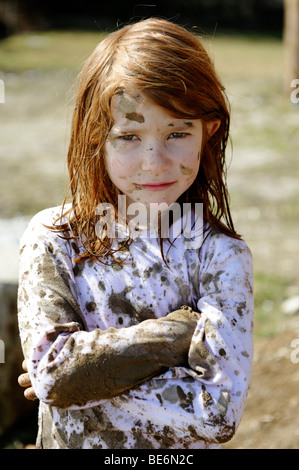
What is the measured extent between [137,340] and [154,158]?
0.42 meters

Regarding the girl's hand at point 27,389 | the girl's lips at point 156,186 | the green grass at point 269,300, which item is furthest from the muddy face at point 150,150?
the green grass at point 269,300

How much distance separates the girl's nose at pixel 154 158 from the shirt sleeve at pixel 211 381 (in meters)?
0.34

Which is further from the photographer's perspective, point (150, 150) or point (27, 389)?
point (27, 389)

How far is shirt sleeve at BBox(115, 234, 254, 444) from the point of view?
1568 millimetres

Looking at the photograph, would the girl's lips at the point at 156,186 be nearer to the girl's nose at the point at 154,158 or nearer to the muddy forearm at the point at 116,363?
the girl's nose at the point at 154,158

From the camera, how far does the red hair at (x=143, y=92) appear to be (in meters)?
1.58

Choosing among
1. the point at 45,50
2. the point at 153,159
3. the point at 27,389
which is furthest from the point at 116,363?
the point at 45,50

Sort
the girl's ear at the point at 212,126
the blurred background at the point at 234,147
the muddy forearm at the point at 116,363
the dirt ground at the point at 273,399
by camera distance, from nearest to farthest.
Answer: the muddy forearm at the point at 116,363, the girl's ear at the point at 212,126, the dirt ground at the point at 273,399, the blurred background at the point at 234,147

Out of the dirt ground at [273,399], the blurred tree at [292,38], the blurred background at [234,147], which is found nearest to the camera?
the dirt ground at [273,399]

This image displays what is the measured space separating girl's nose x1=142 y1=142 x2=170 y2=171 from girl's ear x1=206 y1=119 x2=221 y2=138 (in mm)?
197

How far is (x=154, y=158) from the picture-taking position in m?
1.57

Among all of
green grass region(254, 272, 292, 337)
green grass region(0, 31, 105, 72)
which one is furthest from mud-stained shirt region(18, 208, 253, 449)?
green grass region(0, 31, 105, 72)

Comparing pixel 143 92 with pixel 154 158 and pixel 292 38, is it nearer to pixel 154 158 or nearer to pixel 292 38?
pixel 154 158
